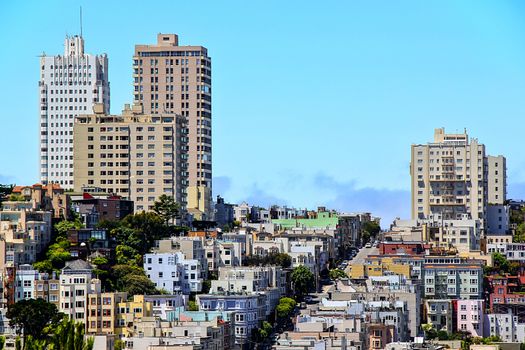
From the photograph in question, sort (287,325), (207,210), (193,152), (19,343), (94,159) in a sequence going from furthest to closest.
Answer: (193,152) < (207,210) < (94,159) < (287,325) < (19,343)

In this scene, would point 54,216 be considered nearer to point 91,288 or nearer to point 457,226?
point 91,288

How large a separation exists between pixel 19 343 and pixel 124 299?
15809 mm

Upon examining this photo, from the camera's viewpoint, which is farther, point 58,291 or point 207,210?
point 207,210

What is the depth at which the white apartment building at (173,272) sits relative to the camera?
140375mm

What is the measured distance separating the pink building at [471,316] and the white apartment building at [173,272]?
2098 cm

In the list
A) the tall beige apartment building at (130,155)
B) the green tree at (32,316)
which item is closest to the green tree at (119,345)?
the green tree at (32,316)

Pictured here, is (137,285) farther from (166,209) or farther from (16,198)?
(166,209)

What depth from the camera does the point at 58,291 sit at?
425 feet

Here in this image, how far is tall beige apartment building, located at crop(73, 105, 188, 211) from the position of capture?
17375 centimetres

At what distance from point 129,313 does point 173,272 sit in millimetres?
13589

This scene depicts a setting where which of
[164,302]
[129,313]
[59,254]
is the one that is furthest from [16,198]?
[129,313]

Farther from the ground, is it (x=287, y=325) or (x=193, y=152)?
(x=193, y=152)

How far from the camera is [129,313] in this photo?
5020 inches

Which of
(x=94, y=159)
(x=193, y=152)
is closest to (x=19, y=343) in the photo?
(x=94, y=159)
